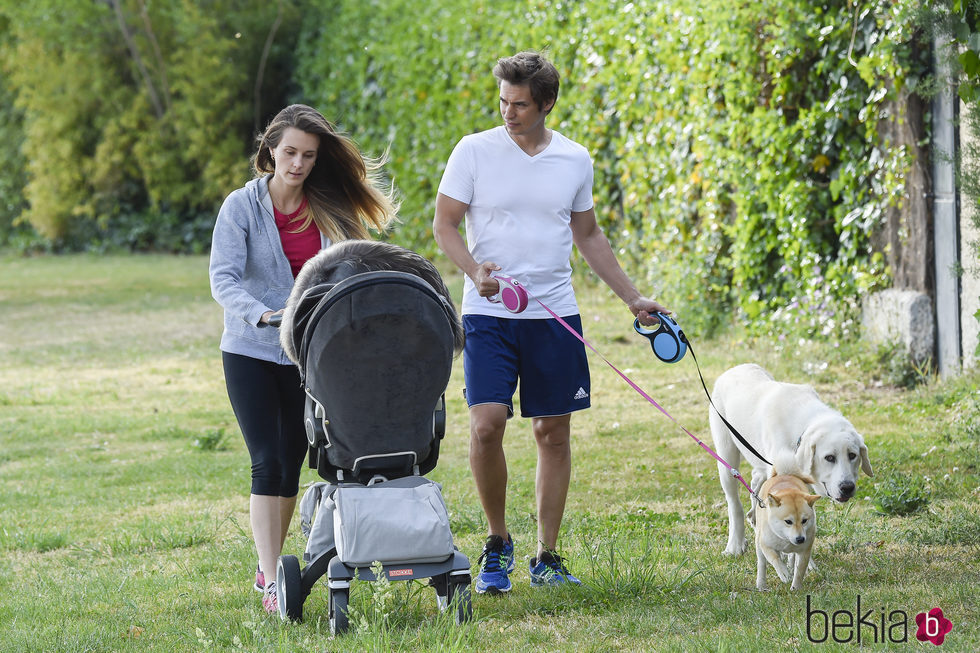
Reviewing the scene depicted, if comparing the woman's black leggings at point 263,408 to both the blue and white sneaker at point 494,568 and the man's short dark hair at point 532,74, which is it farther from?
the man's short dark hair at point 532,74

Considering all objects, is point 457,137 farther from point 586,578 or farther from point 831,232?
point 586,578

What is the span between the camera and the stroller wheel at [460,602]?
374cm

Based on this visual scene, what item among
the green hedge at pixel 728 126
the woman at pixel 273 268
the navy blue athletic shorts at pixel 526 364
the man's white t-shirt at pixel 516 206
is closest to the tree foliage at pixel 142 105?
the green hedge at pixel 728 126

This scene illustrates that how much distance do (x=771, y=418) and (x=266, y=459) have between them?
207 cm

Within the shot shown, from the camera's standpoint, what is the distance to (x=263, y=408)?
425 centimetres

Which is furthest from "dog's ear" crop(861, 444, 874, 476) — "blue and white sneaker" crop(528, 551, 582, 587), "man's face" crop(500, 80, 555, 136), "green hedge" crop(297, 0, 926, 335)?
"green hedge" crop(297, 0, 926, 335)

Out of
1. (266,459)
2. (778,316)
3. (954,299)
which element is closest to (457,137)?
(778,316)

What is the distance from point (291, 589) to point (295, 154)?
164 cm

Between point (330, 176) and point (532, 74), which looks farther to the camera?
point (330, 176)

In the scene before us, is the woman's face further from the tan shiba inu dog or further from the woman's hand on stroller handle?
the tan shiba inu dog

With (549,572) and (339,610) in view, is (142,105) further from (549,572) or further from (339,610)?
(339,610)

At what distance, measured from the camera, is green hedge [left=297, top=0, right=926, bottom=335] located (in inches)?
304

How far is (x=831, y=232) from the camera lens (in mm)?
8273

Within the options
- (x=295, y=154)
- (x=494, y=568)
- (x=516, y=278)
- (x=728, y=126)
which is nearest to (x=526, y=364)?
(x=516, y=278)
